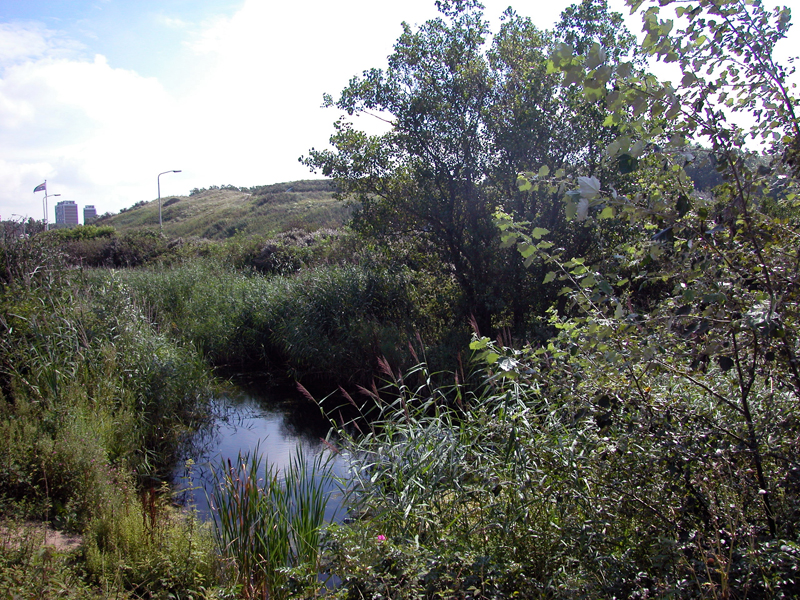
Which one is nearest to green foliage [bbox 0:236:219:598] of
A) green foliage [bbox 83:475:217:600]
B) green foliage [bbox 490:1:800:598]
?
green foliage [bbox 83:475:217:600]

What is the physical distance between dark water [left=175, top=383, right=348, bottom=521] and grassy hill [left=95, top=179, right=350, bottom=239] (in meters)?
17.9

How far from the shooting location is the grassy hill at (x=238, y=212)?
122 feet

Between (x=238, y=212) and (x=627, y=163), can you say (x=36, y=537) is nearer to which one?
(x=627, y=163)

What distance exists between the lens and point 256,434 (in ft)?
26.4

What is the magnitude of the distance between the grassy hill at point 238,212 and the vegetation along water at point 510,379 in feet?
59.3

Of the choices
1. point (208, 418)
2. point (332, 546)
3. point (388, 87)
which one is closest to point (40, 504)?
point (332, 546)

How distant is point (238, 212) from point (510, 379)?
1777 inches

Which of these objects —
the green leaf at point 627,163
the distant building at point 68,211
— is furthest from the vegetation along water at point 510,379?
the distant building at point 68,211

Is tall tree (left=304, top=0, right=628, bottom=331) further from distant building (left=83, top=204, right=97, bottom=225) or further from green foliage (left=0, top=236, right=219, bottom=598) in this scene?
distant building (left=83, top=204, right=97, bottom=225)

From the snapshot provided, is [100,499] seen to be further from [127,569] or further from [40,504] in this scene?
[127,569]

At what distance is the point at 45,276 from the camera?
287 inches

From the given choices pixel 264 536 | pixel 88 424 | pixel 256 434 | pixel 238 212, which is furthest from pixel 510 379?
pixel 238 212

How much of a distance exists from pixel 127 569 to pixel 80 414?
7.73 feet

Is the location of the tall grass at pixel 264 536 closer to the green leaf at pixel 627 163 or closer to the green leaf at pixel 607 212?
the green leaf at pixel 607 212
